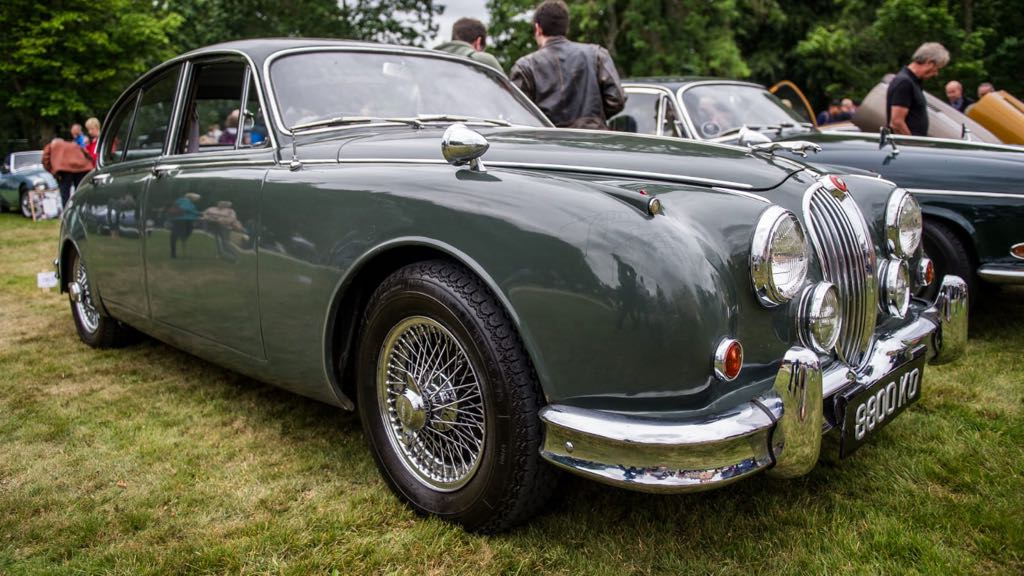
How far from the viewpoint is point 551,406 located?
2045 mm

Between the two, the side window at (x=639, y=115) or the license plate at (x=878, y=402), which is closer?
the license plate at (x=878, y=402)

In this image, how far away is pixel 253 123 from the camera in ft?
10.4

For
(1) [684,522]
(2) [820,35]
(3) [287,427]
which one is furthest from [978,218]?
(2) [820,35]

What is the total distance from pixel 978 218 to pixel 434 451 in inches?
139

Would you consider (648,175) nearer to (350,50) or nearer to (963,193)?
(350,50)

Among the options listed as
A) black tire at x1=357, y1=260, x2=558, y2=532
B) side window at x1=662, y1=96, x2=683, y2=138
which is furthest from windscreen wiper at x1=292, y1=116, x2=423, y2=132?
side window at x1=662, y1=96, x2=683, y2=138

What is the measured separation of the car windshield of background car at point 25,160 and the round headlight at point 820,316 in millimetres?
17037

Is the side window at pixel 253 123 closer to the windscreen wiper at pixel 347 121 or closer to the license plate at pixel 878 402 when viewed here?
the windscreen wiper at pixel 347 121

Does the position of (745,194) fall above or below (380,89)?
below

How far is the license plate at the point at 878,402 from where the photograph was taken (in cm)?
221

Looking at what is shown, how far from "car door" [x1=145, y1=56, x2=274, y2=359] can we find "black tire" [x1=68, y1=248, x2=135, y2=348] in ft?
3.93

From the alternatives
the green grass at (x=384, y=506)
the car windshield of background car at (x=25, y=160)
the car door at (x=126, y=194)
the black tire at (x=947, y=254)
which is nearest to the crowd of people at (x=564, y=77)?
the car door at (x=126, y=194)

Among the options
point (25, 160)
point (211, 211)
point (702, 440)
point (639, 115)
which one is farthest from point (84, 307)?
point (25, 160)

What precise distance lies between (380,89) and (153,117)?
4.67 feet
